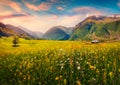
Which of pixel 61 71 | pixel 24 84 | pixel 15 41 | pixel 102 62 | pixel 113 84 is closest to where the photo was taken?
pixel 113 84

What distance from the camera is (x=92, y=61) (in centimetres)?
1476

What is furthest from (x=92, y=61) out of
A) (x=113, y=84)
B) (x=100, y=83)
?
(x=113, y=84)

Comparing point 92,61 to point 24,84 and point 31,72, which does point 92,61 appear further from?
point 24,84

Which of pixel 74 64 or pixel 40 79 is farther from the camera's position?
pixel 74 64

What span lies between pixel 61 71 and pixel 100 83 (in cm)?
295

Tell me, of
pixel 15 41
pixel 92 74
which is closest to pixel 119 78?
pixel 92 74

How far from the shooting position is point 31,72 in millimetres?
12609

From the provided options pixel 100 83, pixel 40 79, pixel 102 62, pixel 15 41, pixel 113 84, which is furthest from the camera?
pixel 15 41

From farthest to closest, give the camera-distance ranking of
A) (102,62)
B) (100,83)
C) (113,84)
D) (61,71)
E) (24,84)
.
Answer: (102,62), (61,71), (24,84), (100,83), (113,84)

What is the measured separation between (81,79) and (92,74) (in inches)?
31.4

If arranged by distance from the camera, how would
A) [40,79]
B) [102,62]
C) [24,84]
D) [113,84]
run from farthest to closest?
[102,62] → [40,79] → [24,84] → [113,84]

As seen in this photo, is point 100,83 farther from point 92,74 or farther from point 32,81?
point 32,81

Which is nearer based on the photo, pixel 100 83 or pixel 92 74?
pixel 100 83

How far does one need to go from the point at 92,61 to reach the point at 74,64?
2.23 m
